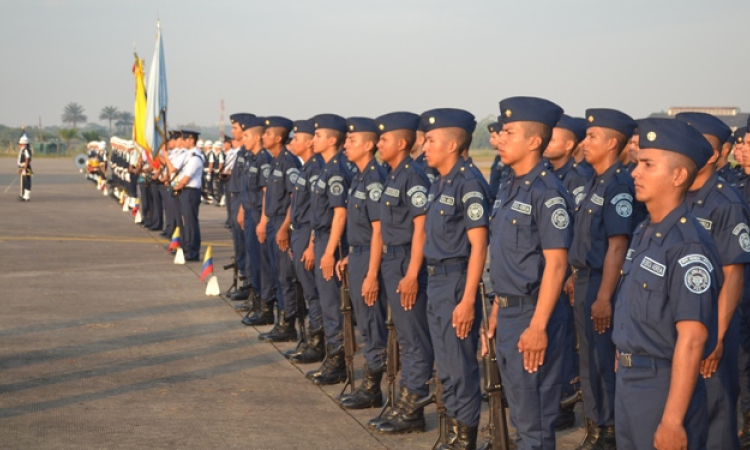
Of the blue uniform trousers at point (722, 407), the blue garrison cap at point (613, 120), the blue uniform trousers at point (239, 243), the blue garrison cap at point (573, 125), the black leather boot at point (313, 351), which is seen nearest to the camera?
the blue uniform trousers at point (722, 407)

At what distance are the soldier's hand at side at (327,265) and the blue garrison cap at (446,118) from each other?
6.39 ft

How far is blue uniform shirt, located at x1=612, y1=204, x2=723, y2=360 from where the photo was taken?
3801 mm

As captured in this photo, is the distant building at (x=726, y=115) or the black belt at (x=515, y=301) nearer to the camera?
the black belt at (x=515, y=301)

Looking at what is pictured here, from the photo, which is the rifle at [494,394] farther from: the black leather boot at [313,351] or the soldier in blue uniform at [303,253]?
the black leather boot at [313,351]

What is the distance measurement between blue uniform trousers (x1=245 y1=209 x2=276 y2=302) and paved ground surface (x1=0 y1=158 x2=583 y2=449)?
459mm

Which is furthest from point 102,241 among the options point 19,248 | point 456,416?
point 456,416

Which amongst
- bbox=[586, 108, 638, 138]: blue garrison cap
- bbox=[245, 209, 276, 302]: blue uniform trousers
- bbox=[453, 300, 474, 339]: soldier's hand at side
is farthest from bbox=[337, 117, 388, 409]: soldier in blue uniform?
bbox=[245, 209, 276, 302]: blue uniform trousers

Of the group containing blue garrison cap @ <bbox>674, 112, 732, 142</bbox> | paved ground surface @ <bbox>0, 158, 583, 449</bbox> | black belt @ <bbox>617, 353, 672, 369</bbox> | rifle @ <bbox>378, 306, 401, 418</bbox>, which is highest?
blue garrison cap @ <bbox>674, 112, 732, 142</bbox>

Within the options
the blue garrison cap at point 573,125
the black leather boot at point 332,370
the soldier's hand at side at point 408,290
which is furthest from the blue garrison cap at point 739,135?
the black leather boot at point 332,370

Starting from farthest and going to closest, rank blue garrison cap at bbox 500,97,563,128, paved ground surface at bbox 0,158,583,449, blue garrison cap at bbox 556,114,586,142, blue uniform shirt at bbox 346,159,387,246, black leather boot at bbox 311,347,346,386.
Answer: blue garrison cap at bbox 556,114,586,142
black leather boot at bbox 311,347,346,386
blue uniform shirt at bbox 346,159,387,246
paved ground surface at bbox 0,158,583,449
blue garrison cap at bbox 500,97,563,128

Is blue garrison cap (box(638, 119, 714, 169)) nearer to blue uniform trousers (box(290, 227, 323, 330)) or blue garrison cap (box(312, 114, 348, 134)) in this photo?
blue garrison cap (box(312, 114, 348, 134))

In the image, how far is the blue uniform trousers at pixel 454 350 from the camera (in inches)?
236

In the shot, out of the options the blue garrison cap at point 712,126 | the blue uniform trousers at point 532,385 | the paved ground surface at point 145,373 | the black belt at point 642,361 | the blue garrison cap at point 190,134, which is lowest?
the paved ground surface at point 145,373

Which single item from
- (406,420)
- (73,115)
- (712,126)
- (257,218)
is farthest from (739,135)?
(73,115)
